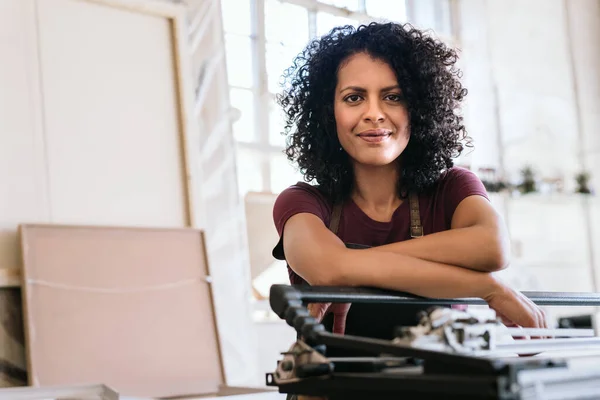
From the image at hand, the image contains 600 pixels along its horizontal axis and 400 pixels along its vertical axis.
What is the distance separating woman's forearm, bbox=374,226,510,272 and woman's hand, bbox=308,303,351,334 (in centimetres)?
12

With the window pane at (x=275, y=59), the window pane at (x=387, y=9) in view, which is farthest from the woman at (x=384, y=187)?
the window pane at (x=387, y=9)

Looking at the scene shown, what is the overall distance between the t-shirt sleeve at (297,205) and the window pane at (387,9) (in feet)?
13.5

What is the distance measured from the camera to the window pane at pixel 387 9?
5.32 metres

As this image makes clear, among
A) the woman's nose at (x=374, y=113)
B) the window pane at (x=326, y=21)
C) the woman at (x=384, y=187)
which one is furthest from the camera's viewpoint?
the window pane at (x=326, y=21)

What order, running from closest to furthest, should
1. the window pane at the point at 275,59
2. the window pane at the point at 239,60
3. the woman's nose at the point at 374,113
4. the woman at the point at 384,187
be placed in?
the woman at the point at 384,187
the woman's nose at the point at 374,113
the window pane at the point at 239,60
the window pane at the point at 275,59

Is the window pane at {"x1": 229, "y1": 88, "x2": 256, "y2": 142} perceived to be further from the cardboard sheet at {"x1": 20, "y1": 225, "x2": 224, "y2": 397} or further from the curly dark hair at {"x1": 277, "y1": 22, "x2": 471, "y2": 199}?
the curly dark hair at {"x1": 277, "y1": 22, "x2": 471, "y2": 199}

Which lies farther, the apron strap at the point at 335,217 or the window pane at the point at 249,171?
the window pane at the point at 249,171

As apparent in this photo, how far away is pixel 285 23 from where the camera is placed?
4.80 meters

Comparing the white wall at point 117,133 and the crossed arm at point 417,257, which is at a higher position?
the white wall at point 117,133

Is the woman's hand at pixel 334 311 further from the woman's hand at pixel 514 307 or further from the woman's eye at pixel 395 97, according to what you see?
the woman's eye at pixel 395 97

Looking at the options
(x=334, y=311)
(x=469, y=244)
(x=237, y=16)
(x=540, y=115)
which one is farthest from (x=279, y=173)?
(x=334, y=311)

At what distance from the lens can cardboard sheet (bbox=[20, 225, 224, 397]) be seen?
10.0ft

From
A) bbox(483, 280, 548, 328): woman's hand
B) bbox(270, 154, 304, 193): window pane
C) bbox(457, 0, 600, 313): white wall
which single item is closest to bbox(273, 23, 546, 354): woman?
bbox(483, 280, 548, 328): woman's hand

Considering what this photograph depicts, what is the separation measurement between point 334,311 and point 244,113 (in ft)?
11.3
